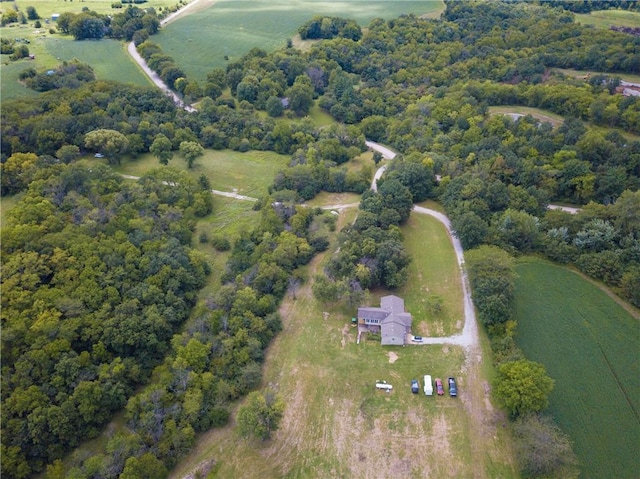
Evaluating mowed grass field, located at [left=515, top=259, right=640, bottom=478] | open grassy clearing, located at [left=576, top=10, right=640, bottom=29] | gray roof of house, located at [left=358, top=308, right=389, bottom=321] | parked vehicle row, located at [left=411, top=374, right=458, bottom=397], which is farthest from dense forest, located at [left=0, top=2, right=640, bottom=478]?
open grassy clearing, located at [left=576, top=10, right=640, bottom=29]

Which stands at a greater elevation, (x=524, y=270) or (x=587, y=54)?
(x=587, y=54)

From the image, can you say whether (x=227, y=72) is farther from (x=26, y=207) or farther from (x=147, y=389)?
(x=147, y=389)

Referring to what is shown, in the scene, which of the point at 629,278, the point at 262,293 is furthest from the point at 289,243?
the point at 629,278

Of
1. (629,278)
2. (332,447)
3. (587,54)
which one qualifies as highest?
(587,54)

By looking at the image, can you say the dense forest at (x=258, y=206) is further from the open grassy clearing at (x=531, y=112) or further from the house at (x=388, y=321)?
the house at (x=388, y=321)

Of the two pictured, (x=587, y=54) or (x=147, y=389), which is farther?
(x=587, y=54)

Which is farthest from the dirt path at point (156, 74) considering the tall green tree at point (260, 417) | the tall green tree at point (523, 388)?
the tall green tree at point (523, 388)

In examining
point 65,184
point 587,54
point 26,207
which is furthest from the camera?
point 587,54
